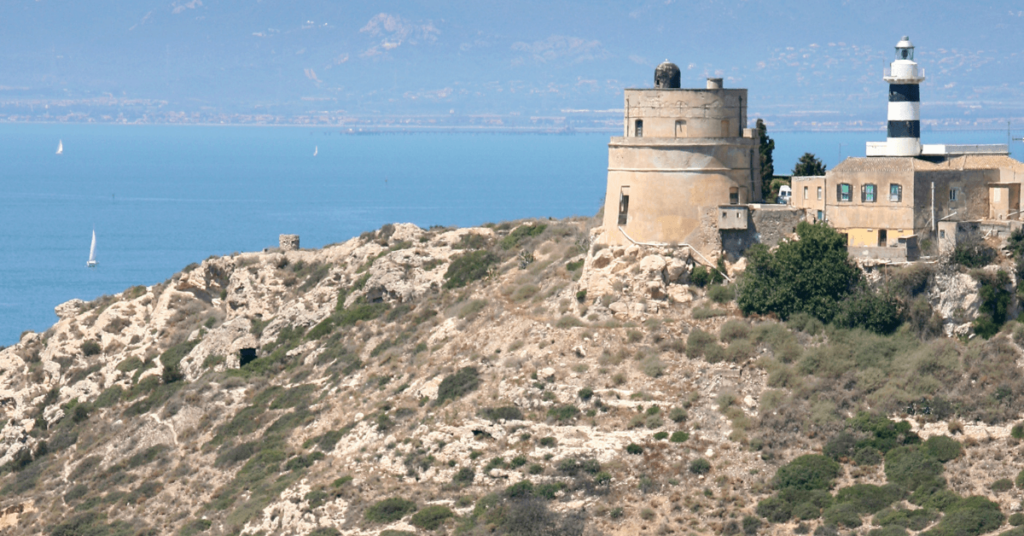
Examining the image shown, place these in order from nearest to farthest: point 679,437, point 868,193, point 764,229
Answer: point 679,437, point 868,193, point 764,229

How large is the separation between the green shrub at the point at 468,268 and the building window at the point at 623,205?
400 inches

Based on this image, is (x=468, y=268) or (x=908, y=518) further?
(x=468, y=268)

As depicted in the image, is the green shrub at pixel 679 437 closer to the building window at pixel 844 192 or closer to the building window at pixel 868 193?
the building window at pixel 844 192

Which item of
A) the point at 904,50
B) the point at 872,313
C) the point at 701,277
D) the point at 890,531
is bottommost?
the point at 890,531

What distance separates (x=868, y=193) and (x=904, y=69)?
4947 mm

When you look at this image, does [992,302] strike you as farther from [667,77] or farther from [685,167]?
[667,77]

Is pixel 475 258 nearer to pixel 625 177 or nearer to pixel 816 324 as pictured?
pixel 625 177

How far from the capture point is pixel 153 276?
5984 inches

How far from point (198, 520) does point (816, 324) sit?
76.6 feet

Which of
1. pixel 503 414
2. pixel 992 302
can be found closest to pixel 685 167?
pixel 503 414

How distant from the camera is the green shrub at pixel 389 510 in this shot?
161 ft

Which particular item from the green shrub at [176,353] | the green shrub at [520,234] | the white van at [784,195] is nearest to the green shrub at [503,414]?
the white van at [784,195]

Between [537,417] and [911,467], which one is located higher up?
[537,417]

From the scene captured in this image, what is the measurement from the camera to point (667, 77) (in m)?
58.7
